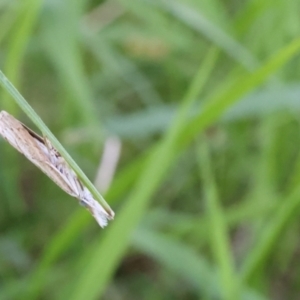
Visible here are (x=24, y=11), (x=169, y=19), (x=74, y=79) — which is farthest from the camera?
(x=169, y=19)

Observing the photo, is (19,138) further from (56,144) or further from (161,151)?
(161,151)

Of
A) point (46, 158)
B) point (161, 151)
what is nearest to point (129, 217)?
point (161, 151)

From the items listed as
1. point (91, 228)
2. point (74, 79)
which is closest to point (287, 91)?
point (74, 79)

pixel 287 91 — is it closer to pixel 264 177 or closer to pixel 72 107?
pixel 264 177

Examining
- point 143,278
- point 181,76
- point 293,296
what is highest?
point 181,76

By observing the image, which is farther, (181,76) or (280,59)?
(181,76)

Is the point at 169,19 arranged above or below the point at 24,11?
below

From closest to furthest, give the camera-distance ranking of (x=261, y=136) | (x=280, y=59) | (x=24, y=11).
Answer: (x=280, y=59) → (x=24, y=11) → (x=261, y=136)
